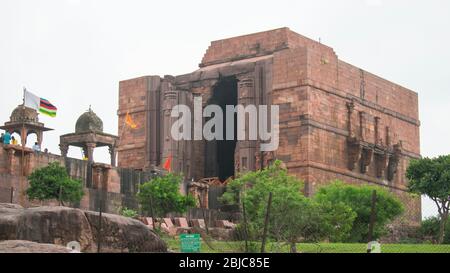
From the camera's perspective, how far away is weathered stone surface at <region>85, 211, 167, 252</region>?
27938 millimetres

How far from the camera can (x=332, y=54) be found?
221ft

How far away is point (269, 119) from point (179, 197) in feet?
46.3

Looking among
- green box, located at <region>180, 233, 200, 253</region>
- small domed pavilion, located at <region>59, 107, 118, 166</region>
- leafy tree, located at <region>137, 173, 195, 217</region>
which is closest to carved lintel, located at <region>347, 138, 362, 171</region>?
small domed pavilion, located at <region>59, 107, 118, 166</region>

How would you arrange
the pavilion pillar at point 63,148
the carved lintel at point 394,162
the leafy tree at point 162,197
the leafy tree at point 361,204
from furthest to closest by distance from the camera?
the carved lintel at point 394,162
the pavilion pillar at point 63,148
the leafy tree at point 361,204
the leafy tree at point 162,197

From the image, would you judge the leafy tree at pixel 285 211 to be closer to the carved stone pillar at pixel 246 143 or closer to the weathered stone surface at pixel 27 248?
the carved stone pillar at pixel 246 143

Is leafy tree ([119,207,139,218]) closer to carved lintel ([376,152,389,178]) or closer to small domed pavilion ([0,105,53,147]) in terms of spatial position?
small domed pavilion ([0,105,53,147])

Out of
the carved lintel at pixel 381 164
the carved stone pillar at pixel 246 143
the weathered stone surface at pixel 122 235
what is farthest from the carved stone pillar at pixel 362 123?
the weathered stone surface at pixel 122 235

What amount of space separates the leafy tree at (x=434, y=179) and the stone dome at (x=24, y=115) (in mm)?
20442

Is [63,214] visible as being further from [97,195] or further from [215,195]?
[215,195]

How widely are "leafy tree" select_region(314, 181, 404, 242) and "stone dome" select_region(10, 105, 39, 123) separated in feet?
48.1

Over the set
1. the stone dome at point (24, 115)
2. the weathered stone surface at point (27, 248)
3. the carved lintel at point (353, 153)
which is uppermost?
the stone dome at point (24, 115)

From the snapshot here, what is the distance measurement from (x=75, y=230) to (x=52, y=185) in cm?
2139

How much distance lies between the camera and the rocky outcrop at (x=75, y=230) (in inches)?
1075
